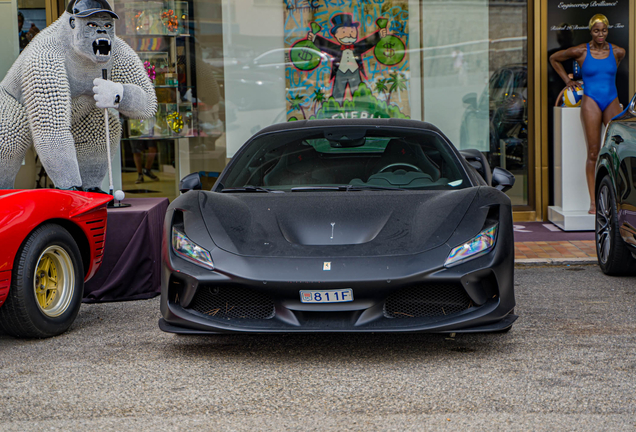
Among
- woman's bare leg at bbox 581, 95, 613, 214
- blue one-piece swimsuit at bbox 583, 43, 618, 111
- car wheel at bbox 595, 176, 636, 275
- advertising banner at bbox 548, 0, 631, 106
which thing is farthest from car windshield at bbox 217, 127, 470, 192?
advertising banner at bbox 548, 0, 631, 106

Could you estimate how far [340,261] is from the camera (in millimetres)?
4047

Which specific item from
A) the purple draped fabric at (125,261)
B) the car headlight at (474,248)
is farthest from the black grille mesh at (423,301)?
the purple draped fabric at (125,261)

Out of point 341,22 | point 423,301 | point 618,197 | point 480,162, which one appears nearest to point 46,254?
point 423,301

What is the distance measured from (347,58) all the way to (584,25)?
8.70 ft

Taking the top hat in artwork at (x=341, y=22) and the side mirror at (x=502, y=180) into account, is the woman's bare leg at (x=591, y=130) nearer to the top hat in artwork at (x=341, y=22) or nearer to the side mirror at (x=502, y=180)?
the top hat in artwork at (x=341, y=22)

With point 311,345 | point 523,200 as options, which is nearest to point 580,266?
point 523,200

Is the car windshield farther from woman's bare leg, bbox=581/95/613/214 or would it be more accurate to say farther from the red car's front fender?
woman's bare leg, bbox=581/95/613/214

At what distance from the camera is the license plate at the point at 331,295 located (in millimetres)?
3990

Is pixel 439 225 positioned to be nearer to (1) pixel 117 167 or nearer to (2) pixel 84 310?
(2) pixel 84 310

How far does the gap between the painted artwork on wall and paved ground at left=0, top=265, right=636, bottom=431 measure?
4976mm

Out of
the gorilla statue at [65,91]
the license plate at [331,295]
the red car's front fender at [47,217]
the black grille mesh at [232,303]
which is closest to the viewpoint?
the license plate at [331,295]

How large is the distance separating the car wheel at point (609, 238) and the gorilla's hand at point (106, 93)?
3.80 metres

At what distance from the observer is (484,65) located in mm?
9594

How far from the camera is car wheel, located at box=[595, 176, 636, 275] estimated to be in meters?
6.20
